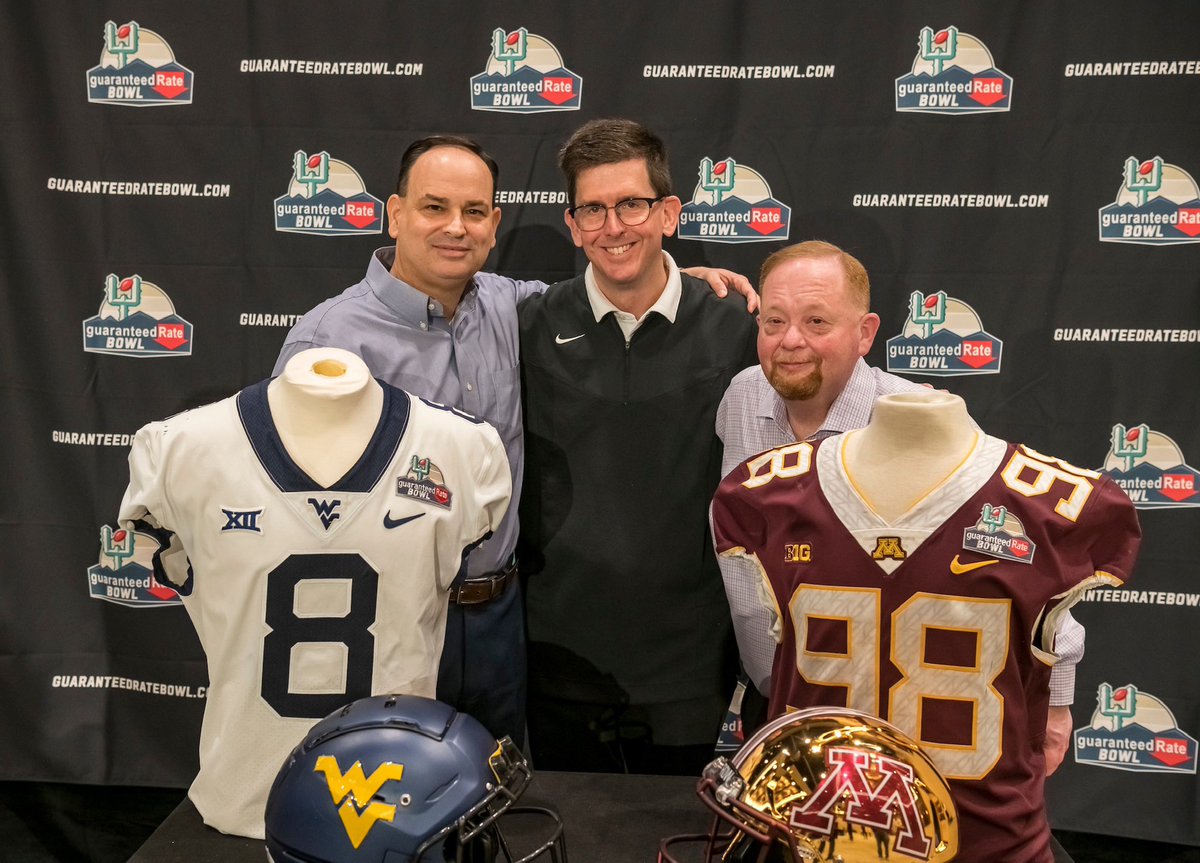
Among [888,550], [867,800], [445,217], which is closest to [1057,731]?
[888,550]

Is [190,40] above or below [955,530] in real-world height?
above

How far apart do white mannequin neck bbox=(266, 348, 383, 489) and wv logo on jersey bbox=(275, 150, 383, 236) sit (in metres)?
1.40

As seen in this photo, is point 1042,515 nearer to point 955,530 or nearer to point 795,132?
point 955,530

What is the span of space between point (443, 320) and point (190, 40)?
1402mm

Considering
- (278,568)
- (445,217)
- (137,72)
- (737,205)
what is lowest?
(278,568)

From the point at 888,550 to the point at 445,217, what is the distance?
1310mm

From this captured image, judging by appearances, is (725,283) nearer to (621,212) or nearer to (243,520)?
(621,212)

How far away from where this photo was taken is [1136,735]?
3.21 metres

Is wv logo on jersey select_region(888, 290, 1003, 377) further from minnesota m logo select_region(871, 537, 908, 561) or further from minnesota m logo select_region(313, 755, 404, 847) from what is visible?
minnesota m logo select_region(313, 755, 404, 847)

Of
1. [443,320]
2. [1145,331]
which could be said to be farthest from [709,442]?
[1145,331]

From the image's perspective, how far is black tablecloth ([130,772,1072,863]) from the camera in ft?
6.15

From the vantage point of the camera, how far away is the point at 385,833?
1.54 meters

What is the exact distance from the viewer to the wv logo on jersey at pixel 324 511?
1.87m

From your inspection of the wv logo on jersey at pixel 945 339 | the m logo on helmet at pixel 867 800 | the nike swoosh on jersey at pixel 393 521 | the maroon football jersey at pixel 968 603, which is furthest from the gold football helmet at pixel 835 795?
the wv logo on jersey at pixel 945 339
